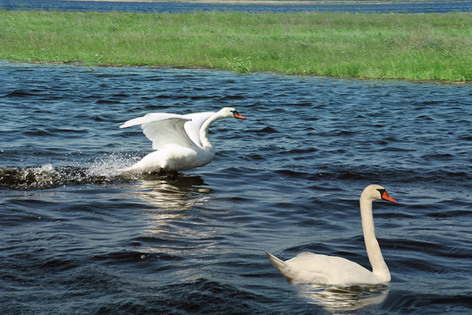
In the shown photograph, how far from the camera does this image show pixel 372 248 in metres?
7.42

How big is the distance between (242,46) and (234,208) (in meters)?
23.3

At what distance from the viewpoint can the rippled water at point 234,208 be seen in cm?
692

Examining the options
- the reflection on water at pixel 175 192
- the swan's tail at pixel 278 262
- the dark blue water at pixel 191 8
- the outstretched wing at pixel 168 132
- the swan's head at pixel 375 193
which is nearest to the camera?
the swan's tail at pixel 278 262

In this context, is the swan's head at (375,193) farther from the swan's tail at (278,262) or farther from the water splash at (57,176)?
the water splash at (57,176)

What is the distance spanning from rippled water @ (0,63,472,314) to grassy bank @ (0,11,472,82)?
260 inches

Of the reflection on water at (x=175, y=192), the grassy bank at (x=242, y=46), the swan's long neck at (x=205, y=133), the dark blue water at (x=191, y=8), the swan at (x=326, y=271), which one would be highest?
the dark blue water at (x=191, y=8)

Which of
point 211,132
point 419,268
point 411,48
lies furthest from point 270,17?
point 419,268

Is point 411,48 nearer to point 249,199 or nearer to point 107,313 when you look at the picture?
point 249,199

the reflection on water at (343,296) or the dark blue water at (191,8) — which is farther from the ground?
the dark blue water at (191,8)

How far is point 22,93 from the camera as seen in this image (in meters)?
22.5

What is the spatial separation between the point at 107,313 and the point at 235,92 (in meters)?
17.8

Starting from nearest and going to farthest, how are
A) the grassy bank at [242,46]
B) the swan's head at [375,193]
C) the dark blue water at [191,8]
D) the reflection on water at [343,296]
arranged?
the reflection on water at [343,296], the swan's head at [375,193], the grassy bank at [242,46], the dark blue water at [191,8]

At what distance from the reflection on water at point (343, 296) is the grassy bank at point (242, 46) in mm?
20273

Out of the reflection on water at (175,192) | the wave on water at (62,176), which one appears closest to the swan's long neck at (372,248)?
the reflection on water at (175,192)
